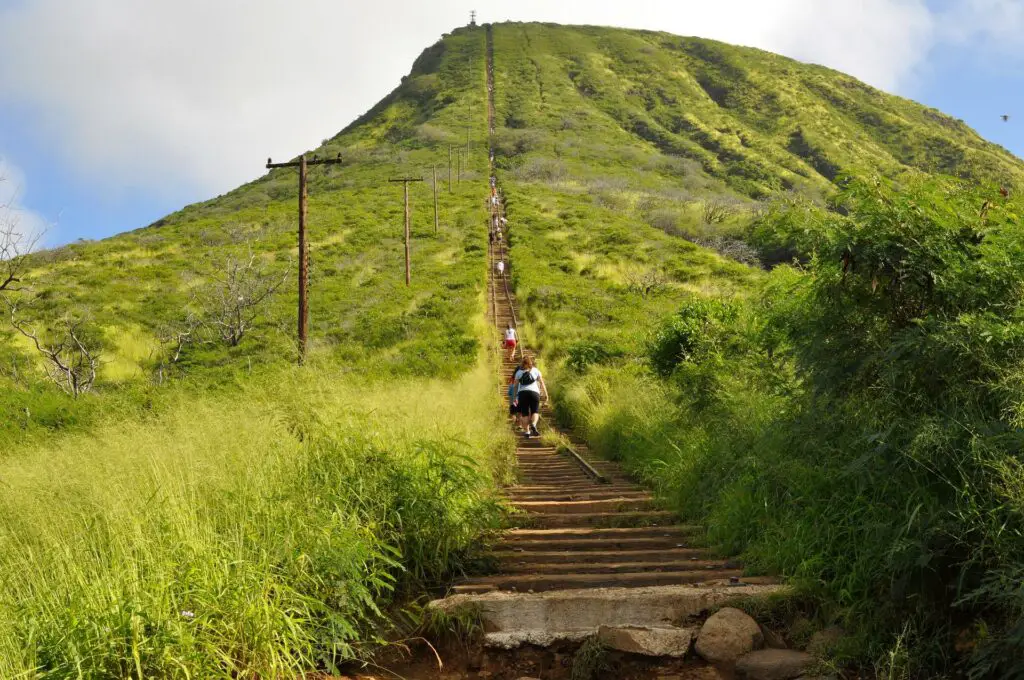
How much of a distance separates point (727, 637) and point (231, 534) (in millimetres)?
3173

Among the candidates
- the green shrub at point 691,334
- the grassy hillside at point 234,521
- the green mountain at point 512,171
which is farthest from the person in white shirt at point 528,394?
the green mountain at point 512,171

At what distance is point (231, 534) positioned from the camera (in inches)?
203

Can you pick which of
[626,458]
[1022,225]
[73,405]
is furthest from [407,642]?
[73,405]

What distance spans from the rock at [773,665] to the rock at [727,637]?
0.09 meters

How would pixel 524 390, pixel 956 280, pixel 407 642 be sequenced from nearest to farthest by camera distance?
pixel 407 642
pixel 956 280
pixel 524 390

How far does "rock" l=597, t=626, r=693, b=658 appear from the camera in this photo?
525cm

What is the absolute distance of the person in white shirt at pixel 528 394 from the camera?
1595cm

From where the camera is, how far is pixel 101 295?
35.2m

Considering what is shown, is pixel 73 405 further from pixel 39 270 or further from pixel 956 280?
pixel 39 270

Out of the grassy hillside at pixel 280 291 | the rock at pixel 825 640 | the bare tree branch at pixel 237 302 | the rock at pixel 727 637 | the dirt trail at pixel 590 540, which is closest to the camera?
the rock at pixel 825 640

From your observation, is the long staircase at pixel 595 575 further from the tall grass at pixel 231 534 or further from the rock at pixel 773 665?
the tall grass at pixel 231 534

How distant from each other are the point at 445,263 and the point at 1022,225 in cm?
3762

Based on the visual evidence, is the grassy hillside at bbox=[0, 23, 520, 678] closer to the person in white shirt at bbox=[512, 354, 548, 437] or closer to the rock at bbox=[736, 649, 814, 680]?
the person in white shirt at bbox=[512, 354, 548, 437]

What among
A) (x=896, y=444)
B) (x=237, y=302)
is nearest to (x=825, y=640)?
(x=896, y=444)
